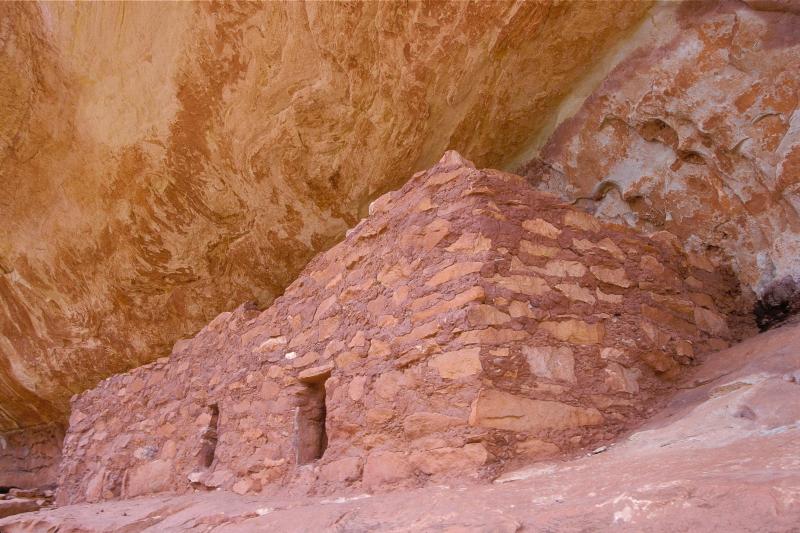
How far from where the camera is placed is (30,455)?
870 centimetres

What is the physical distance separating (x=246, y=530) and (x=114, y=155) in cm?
372

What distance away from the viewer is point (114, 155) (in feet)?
17.5

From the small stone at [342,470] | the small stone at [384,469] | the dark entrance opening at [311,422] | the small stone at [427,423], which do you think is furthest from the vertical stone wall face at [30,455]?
the small stone at [427,423]

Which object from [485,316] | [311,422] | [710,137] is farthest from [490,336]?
[710,137]

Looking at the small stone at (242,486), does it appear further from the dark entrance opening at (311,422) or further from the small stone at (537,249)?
the small stone at (537,249)

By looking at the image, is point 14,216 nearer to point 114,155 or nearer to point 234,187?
point 114,155

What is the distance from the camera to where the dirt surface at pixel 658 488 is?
1.59 metres

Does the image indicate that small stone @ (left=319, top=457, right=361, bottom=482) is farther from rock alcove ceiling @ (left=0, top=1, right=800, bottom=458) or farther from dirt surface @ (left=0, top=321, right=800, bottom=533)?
rock alcove ceiling @ (left=0, top=1, right=800, bottom=458)

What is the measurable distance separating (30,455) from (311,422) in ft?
22.6

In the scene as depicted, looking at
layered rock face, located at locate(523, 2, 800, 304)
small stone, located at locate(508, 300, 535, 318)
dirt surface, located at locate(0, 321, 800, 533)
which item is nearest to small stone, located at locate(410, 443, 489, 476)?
dirt surface, located at locate(0, 321, 800, 533)

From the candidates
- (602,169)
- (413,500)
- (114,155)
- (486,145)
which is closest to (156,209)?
(114,155)

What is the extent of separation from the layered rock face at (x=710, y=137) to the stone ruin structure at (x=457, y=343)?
12.1 inches

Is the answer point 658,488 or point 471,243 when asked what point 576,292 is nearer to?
point 471,243

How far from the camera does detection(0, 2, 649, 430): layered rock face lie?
3.99 metres
